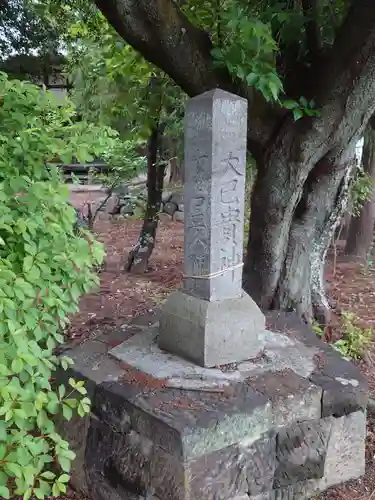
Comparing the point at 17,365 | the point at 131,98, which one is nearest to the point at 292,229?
the point at 131,98

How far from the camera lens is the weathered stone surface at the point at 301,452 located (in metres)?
2.67

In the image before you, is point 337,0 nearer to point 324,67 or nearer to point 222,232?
point 324,67

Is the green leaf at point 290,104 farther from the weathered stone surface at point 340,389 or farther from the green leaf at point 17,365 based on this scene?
the green leaf at point 17,365

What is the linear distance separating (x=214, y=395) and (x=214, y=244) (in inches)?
31.3

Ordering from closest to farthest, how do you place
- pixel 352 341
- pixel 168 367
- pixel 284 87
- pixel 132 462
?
1. pixel 132 462
2. pixel 168 367
3. pixel 284 87
4. pixel 352 341

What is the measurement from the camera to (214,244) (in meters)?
2.71

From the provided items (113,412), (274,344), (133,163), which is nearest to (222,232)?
(274,344)

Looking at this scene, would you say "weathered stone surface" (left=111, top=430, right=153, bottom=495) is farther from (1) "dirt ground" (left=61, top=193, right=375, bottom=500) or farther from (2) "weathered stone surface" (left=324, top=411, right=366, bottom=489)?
(2) "weathered stone surface" (left=324, top=411, right=366, bottom=489)

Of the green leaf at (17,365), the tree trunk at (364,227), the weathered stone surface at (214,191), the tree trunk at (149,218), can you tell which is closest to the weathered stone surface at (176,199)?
the tree trunk at (364,227)

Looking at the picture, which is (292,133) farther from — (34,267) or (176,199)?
(176,199)

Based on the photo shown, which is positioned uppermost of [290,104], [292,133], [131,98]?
[131,98]

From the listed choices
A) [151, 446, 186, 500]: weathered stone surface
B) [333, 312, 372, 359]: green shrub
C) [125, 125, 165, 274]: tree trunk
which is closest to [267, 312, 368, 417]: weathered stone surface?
[151, 446, 186, 500]: weathered stone surface

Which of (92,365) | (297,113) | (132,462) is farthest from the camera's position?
(297,113)

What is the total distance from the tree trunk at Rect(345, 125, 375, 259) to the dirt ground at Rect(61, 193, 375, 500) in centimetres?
28
